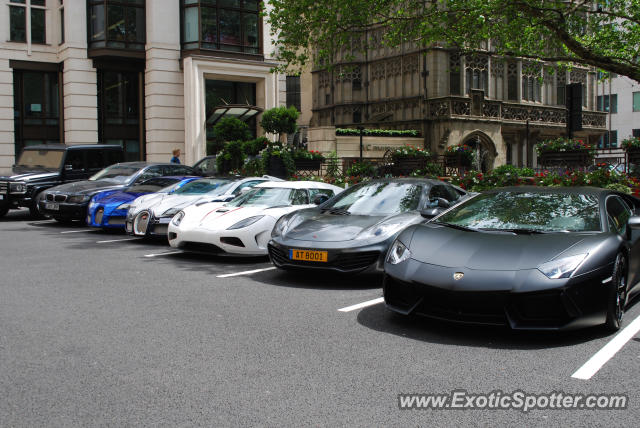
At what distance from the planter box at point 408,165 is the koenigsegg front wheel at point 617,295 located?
43.3 feet

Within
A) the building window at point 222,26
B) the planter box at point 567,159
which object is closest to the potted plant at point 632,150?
the planter box at point 567,159

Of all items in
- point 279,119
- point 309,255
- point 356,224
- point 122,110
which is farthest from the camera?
point 122,110

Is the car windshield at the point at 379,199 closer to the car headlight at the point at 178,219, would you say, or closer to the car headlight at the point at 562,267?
the car headlight at the point at 178,219

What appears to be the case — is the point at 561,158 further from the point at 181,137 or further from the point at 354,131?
the point at 181,137

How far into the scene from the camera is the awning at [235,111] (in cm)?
2683

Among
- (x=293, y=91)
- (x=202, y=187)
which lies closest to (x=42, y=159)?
(x=202, y=187)

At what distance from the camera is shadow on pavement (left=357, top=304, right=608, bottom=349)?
5.36 metres

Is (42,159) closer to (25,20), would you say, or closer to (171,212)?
(171,212)

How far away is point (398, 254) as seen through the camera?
617 cm

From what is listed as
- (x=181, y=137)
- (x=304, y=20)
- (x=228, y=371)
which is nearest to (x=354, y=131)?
(x=181, y=137)

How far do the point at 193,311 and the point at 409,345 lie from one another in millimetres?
2370

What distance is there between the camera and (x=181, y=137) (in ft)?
93.8

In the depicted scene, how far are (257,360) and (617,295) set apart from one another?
322 cm

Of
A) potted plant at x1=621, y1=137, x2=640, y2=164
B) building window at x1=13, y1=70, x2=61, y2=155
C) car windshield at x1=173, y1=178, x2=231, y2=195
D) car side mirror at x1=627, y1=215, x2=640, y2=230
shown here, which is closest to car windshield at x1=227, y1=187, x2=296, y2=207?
car windshield at x1=173, y1=178, x2=231, y2=195
